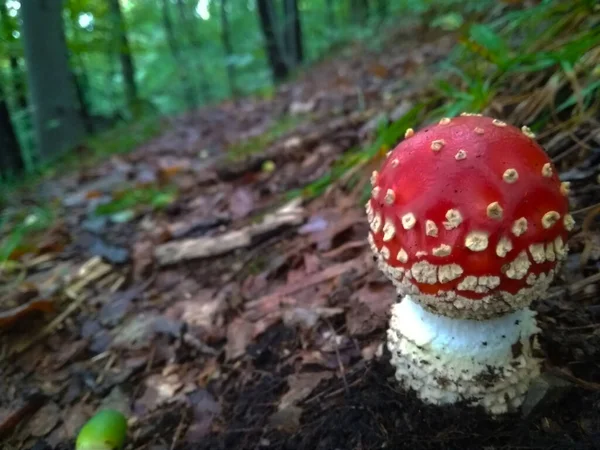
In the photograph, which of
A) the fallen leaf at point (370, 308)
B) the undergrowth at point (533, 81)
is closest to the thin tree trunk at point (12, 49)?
the undergrowth at point (533, 81)

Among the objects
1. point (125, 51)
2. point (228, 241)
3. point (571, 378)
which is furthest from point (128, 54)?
point (571, 378)

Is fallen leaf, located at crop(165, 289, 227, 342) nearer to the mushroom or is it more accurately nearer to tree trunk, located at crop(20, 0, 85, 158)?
the mushroom

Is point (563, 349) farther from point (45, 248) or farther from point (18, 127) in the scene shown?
point (18, 127)

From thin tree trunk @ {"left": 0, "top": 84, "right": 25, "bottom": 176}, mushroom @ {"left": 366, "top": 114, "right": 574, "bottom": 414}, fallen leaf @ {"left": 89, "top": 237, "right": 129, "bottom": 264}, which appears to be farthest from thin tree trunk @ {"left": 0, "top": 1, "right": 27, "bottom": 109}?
mushroom @ {"left": 366, "top": 114, "right": 574, "bottom": 414}

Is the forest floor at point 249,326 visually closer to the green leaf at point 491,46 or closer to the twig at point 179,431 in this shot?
the twig at point 179,431

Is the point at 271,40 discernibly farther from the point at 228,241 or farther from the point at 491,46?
the point at 491,46

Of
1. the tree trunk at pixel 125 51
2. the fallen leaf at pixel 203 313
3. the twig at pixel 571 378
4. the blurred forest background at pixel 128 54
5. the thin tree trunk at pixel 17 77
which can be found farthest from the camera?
the tree trunk at pixel 125 51
